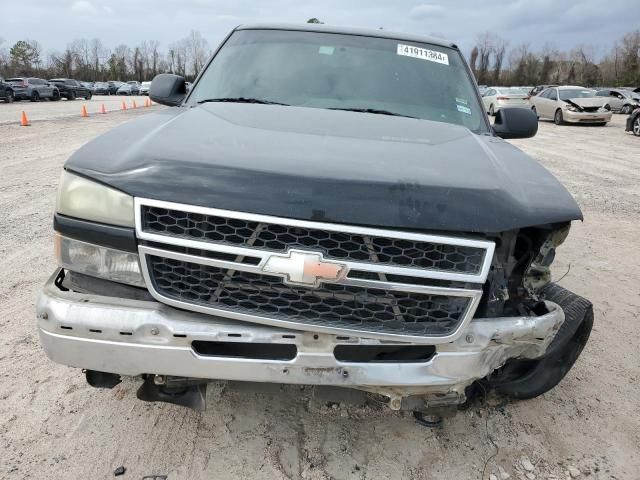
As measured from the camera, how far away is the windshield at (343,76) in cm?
322

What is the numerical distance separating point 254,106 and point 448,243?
1.60 m

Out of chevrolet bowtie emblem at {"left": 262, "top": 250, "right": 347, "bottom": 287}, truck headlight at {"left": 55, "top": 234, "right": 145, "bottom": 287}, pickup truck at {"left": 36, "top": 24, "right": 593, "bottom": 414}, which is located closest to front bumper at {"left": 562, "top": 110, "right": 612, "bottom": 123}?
pickup truck at {"left": 36, "top": 24, "right": 593, "bottom": 414}

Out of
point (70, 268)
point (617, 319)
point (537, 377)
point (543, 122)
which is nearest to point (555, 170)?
point (617, 319)

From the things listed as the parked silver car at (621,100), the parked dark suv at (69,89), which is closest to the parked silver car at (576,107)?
the parked silver car at (621,100)

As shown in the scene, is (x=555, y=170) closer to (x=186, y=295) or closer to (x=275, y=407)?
(x=275, y=407)

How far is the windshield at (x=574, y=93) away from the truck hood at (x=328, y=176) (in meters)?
22.1

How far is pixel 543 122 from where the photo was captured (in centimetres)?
2381

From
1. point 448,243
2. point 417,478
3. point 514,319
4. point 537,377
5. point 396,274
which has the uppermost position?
point 448,243

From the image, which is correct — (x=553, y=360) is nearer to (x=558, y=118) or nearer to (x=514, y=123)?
(x=514, y=123)

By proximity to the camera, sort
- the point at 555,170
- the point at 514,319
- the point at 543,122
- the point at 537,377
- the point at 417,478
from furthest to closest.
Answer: the point at 543,122
the point at 555,170
the point at 537,377
the point at 417,478
the point at 514,319

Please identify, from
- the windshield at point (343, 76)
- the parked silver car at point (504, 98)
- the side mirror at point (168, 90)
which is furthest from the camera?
the parked silver car at point (504, 98)

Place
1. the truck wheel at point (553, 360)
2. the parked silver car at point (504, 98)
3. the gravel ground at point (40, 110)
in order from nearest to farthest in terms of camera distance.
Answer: the truck wheel at point (553, 360), the gravel ground at point (40, 110), the parked silver car at point (504, 98)

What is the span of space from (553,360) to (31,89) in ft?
120

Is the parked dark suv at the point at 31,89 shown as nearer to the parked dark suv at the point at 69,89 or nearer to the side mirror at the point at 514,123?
the parked dark suv at the point at 69,89
